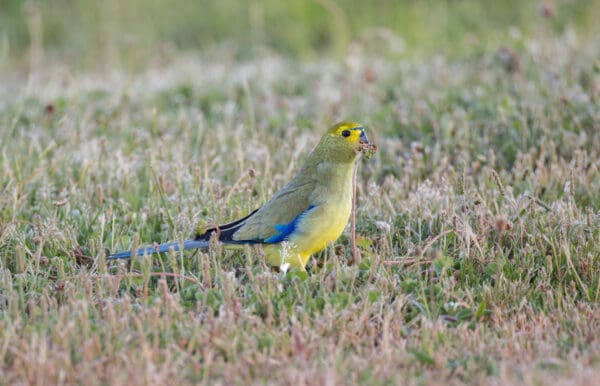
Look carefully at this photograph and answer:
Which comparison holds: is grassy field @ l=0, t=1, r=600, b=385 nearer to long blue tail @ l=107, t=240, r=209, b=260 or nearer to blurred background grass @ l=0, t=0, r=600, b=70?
long blue tail @ l=107, t=240, r=209, b=260

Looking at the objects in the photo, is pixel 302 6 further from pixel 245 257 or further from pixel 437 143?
pixel 245 257

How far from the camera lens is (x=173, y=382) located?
3.36m

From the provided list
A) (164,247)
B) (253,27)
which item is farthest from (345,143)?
(253,27)

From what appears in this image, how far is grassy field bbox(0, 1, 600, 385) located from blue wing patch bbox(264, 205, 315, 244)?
149mm

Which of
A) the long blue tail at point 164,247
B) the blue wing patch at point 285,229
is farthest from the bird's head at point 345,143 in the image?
the long blue tail at point 164,247

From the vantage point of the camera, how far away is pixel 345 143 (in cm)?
454

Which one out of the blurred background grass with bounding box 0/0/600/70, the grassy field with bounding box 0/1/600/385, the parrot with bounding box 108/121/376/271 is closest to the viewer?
the grassy field with bounding box 0/1/600/385

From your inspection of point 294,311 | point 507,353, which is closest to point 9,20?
point 294,311

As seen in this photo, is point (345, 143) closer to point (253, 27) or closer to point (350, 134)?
point (350, 134)

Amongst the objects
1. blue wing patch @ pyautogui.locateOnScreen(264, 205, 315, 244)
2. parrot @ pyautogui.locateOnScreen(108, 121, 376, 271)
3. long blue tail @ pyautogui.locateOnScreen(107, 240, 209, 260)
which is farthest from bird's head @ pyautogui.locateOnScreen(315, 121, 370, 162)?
long blue tail @ pyautogui.locateOnScreen(107, 240, 209, 260)

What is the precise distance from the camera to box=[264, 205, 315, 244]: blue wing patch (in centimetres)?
438

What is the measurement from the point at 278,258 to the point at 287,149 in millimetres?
1984

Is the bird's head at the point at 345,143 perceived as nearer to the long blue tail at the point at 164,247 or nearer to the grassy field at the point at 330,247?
the grassy field at the point at 330,247

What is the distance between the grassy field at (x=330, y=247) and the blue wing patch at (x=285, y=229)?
0.49 ft
